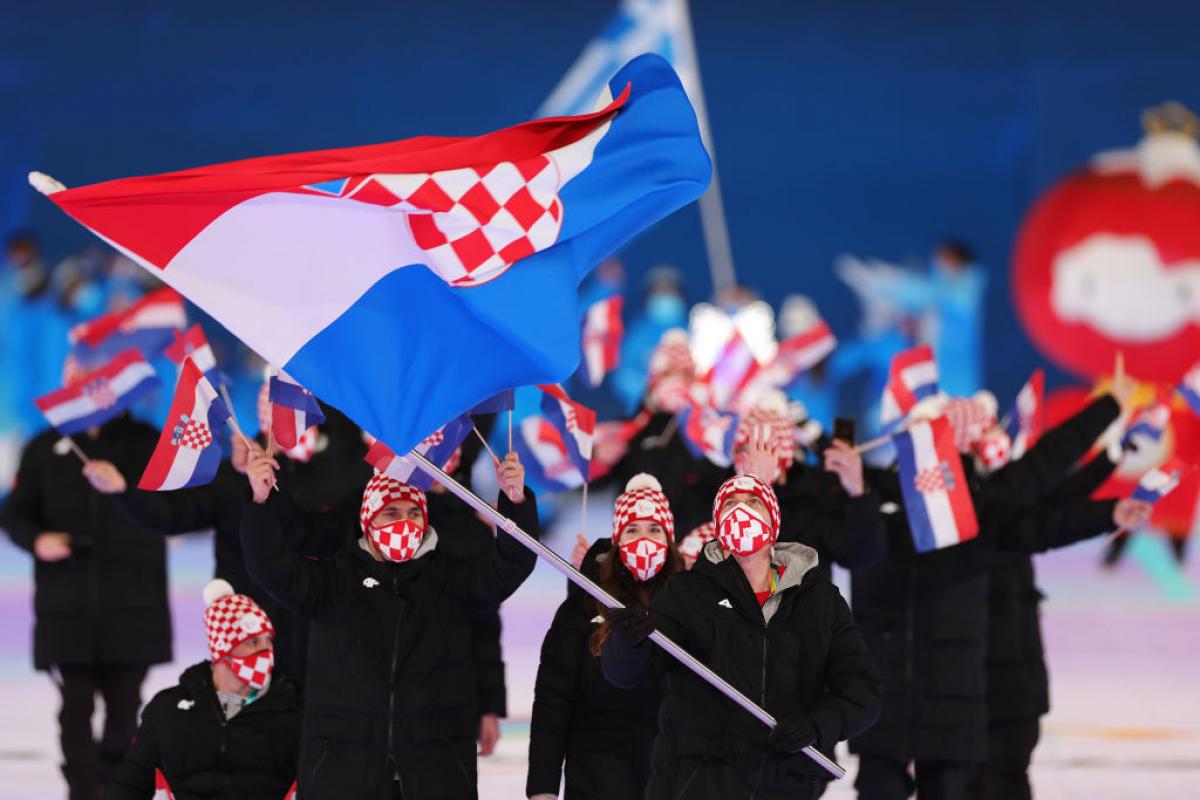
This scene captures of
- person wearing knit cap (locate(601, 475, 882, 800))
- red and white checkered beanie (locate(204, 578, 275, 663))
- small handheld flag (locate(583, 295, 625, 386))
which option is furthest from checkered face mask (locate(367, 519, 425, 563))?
small handheld flag (locate(583, 295, 625, 386))

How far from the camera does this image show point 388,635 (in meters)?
6.53

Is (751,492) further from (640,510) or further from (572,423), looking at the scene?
(572,423)

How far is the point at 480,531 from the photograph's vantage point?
26.0ft

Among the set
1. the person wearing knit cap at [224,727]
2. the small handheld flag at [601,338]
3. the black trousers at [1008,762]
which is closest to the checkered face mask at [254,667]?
the person wearing knit cap at [224,727]

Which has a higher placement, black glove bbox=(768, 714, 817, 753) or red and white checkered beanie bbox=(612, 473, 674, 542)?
red and white checkered beanie bbox=(612, 473, 674, 542)

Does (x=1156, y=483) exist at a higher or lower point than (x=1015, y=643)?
higher

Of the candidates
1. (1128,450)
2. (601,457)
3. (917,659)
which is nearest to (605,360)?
(601,457)

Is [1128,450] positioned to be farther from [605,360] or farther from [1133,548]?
[1133,548]

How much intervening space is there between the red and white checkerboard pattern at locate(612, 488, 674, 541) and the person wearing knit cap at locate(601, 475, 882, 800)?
0.56 metres

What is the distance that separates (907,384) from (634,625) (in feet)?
12.1

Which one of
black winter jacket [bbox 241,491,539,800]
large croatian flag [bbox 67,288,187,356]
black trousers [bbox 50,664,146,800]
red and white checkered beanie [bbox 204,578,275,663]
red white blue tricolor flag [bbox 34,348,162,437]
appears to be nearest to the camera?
black winter jacket [bbox 241,491,539,800]

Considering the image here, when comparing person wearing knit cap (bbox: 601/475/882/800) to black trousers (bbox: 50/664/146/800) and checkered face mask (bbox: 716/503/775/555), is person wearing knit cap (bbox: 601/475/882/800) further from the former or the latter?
black trousers (bbox: 50/664/146/800)

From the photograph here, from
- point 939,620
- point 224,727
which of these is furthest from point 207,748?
point 939,620

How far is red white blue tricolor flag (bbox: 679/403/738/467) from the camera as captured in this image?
9.27 metres
